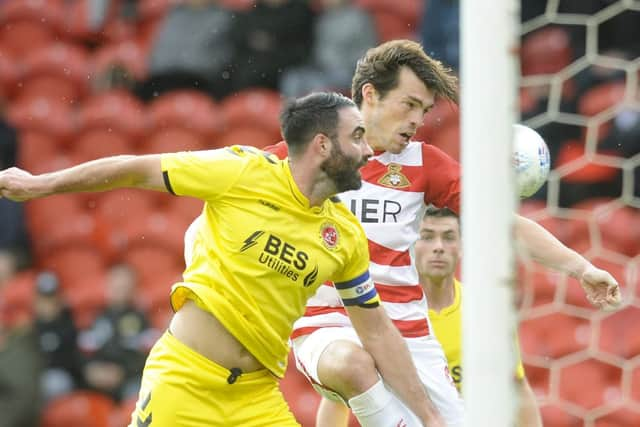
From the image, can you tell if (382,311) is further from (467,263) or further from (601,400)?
(601,400)

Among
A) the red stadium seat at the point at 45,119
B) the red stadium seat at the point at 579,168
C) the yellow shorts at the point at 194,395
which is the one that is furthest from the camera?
the red stadium seat at the point at 45,119

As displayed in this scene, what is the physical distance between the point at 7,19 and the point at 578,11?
505 centimetres

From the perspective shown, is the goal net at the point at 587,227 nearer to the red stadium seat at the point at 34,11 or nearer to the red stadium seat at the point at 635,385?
the red stadium seat at the point at 635,385

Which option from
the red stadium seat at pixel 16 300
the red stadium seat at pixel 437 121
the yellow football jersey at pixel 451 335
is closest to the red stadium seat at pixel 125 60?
the red stadium seat at pixel 16 300

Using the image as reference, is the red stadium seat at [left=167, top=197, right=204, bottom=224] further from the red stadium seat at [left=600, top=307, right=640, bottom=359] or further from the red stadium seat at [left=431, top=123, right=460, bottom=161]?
the red stadium seat at [left=600, top=307, right=640, bottom=359]

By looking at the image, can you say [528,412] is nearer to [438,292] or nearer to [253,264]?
[438,292]

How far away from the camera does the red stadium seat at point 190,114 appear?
997 cm

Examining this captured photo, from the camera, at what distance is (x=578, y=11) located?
28.9ft

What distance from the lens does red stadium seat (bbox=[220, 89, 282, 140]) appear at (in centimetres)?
979

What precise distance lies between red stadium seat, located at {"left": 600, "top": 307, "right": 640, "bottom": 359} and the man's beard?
3503 millimetres

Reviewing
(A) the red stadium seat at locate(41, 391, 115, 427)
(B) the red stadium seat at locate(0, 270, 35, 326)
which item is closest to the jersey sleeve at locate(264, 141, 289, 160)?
(A) the red stadium seat at locate(41, 391, 115, 427)

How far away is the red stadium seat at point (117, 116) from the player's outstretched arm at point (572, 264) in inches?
217

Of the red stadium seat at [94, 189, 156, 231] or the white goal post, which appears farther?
the red stadium seat at [94, 189, 156, 231]

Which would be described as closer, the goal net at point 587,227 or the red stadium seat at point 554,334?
the goal net at point 587,227
